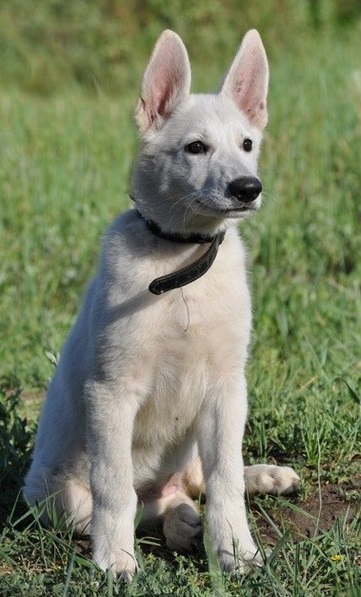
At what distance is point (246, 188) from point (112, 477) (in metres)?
1.05

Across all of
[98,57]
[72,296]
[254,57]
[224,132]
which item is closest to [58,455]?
[224,132]

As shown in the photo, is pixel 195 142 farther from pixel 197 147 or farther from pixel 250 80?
pixel 250 80

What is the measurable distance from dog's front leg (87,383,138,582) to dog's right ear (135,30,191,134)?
3.33 ft

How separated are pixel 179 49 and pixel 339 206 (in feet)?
12.6

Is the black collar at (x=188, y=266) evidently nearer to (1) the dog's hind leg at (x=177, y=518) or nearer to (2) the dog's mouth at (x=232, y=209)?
(2) the dog's mouth at (x=232, y=209)

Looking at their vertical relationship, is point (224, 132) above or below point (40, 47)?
above

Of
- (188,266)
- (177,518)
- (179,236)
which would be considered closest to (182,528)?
(177,518)

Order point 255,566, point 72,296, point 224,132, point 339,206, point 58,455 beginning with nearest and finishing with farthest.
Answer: point 255,566 → point 224,132 → point 58,455 → point 72,296 → point 339,206

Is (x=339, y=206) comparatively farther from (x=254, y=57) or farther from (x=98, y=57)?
(x=98, y=57)

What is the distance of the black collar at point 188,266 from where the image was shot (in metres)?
3.67

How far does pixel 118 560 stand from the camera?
3.55 metres

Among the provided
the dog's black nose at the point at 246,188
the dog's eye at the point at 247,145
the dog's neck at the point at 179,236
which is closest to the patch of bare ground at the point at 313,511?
the dog's neck at the point at 179,236

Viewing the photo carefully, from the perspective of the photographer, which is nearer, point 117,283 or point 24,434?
point 117,283

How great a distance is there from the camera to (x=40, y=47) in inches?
657
